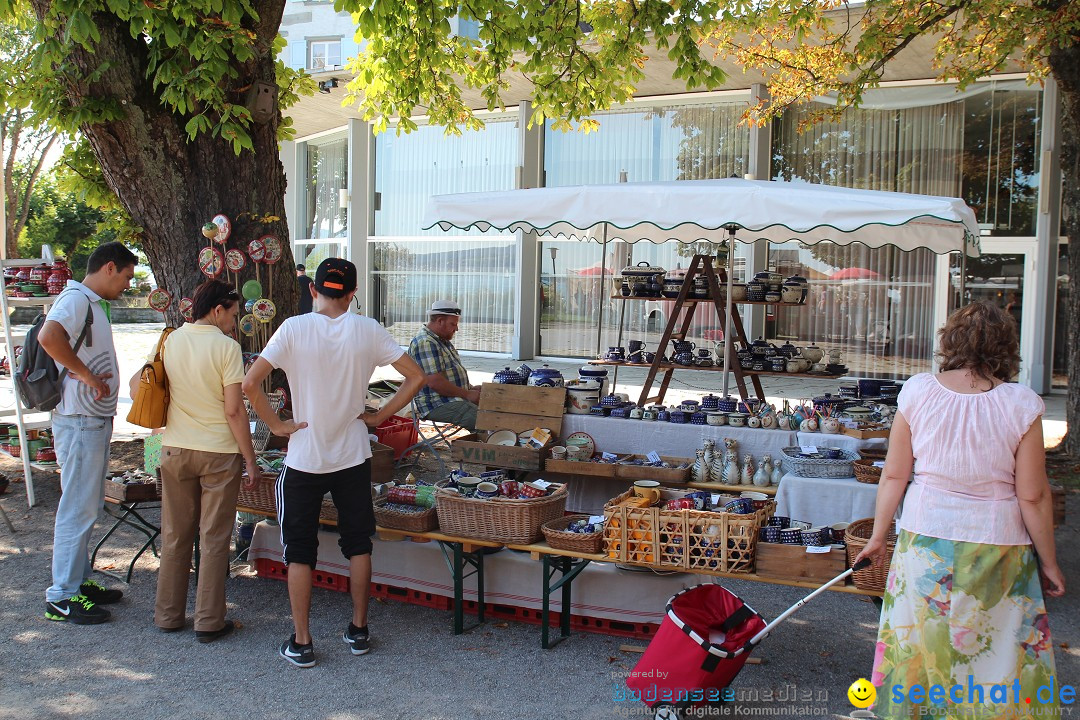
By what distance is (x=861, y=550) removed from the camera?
12.3 feet

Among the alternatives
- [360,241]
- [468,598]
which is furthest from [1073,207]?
[360,241]

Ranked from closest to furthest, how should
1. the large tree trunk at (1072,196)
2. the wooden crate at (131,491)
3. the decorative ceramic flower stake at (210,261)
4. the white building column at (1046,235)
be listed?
the wooden crate at (131,491)
the decorative ceramic flower stake at (210,261)
the large tree trunk at (1072,196)
the white building column at (1046,235)

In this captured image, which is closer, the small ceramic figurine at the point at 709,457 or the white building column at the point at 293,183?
the small ceramic figurine at the point at 709,457

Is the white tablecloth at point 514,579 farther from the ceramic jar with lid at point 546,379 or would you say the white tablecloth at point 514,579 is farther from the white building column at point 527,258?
the white building column at point 527,258

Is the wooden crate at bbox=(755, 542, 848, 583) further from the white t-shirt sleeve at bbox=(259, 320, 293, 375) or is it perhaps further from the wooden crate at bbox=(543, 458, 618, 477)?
the white t-shirt sleeve at bbox=(259, 320, 293, 375)

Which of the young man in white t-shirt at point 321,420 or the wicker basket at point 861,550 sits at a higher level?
the young man in white t-shirt at point 321,420

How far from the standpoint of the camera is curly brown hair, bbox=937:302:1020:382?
295 cm

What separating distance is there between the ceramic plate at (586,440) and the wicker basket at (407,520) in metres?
1.71

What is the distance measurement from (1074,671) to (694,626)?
1935mm

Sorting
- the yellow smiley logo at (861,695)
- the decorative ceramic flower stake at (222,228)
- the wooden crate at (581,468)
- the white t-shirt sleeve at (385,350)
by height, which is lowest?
the yellow smiley logo at (861,695)

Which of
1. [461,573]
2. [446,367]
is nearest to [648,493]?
[461,573]

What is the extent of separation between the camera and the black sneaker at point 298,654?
159 inches

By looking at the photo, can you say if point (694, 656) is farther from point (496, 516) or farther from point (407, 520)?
point (407, 520)

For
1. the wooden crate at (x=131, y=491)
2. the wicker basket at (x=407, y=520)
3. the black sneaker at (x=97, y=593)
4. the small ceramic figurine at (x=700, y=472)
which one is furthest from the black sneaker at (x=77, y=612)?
the small ceramic figurine at (x=700, y=472)
